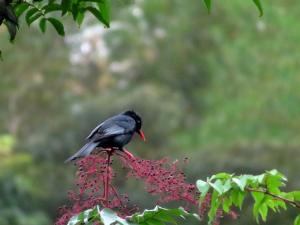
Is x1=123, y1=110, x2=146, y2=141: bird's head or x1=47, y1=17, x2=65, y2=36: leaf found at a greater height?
x1=47, y1=17, x2=65, y2=36: leaf

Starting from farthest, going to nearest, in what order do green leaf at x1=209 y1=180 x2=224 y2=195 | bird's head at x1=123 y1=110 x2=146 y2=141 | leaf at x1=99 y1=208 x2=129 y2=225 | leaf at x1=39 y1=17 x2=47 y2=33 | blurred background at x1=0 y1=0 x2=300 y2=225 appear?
blurred background at x1=0 y1=0 x2=300 y2=225, bird's head at x1=123 y1=110 x2=146 y2=141, green leaf at x1=209 y1=180 x2=224 y2=195, leaf at x1=39 y1=17 x2=47 y2=33, leaf at x1=99 y1=208 x2=129 y2=225

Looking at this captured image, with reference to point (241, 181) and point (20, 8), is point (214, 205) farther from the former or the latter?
point (20, 8)

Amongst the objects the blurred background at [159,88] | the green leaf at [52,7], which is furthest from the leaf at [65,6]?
the blurred background at [159,88]

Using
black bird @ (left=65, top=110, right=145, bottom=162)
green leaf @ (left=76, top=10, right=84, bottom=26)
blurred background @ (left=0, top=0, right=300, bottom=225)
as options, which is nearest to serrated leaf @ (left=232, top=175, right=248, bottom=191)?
black bird @ (left=65, top=110, right=145, bottom=162)

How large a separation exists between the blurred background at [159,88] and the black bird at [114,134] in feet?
26.0

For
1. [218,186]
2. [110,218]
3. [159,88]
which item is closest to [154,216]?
[110,218]

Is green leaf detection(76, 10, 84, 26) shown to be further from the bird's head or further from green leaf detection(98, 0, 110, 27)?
the bird's head

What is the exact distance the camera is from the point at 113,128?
1483 millimetres

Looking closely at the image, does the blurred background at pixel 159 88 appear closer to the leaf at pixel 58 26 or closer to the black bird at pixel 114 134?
the black bird at pixel 114 134

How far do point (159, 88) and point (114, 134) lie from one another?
43.7 feet

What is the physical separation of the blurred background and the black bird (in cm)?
792

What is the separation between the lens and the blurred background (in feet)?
36.8

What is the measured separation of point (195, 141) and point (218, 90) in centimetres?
173

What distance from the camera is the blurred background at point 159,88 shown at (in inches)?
441
